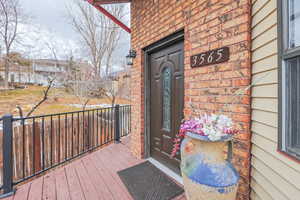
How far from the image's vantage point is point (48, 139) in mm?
3049

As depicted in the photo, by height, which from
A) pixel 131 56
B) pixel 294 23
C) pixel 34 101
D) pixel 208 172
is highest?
pixel 131 56

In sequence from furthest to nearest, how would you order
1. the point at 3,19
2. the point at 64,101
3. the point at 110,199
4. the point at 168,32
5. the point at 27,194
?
the point at 64,101
the point at 3,19
the point at 168,32
the point at 27,194
the point at 110,199

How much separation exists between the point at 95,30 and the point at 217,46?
9229 millimetres

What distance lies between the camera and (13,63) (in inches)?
199

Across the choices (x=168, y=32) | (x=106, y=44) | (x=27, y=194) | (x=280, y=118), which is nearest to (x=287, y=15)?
(x=280, y=118)

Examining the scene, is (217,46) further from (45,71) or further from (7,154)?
(45,71)

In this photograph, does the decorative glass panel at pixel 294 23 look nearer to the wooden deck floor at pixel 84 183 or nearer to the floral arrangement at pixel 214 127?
the floral arrangement at pixel 214 127

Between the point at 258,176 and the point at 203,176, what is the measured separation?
0.51 meters

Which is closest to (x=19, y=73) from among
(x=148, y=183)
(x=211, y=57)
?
(x=148, y=183)

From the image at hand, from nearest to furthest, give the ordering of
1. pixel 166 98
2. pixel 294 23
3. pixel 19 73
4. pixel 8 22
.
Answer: pixel 294 23, pixel 166 98, pixel 8 22, pixel 19 73

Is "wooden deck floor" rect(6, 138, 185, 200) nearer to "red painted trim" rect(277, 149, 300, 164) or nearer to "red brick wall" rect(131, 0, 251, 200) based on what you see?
"red brick wall" rect(131, 0, 251, 200)

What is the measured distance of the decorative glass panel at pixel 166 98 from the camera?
2266mm

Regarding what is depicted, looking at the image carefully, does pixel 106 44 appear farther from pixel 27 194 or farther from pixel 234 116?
pixel 234 116

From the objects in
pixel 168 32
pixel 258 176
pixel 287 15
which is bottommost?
pixel 258 176
